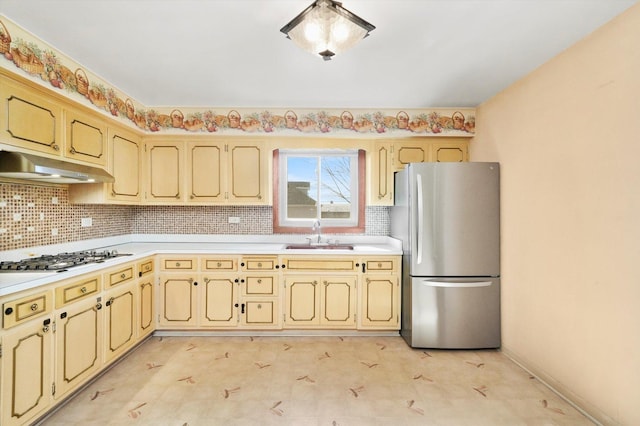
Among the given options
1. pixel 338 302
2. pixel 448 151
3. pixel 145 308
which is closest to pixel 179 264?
pixel 145 308

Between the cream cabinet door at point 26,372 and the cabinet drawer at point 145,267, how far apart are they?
997 millimetres

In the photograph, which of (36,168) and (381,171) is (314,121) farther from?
(36,168)

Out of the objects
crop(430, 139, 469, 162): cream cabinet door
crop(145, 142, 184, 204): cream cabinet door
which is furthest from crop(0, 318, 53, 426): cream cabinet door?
crop(430, 139, 469, 162): cream cabinet door

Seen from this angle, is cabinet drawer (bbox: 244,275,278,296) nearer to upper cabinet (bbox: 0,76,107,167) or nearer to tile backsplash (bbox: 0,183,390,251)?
tile backsplash (bbox: 0,183,390,251)

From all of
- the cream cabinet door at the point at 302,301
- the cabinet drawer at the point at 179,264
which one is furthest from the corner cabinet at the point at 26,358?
the cream cabinet door at the point at 302,301

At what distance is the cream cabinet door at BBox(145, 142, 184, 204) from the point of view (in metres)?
3.41

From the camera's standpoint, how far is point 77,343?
6.89 ft

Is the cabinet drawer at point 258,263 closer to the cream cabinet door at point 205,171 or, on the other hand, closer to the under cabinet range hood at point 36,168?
the cream cabinet door at point 205,171

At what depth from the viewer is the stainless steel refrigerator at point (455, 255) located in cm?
286

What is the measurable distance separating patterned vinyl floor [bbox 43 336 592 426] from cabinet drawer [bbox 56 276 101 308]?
2.30 feet

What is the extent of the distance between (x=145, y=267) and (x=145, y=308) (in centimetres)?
39

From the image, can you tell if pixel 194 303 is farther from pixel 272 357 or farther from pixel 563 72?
pixel 563 72

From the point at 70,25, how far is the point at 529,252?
11.7 feet

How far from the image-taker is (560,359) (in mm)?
2207
